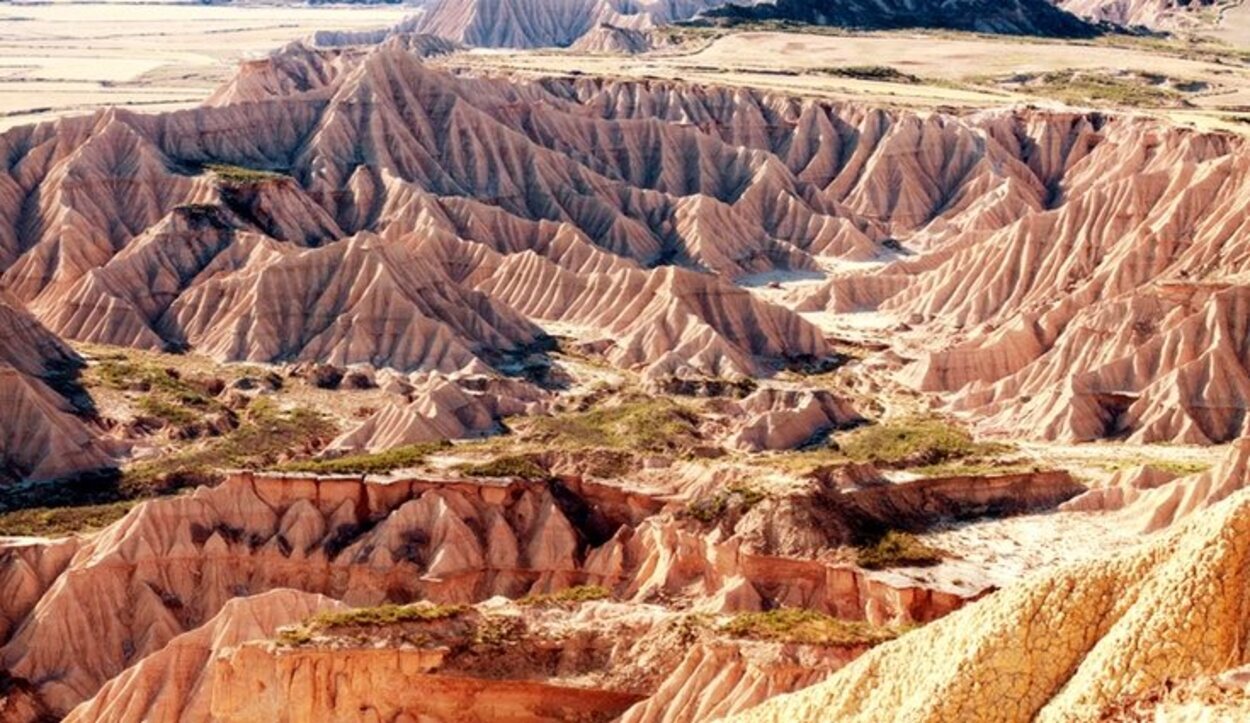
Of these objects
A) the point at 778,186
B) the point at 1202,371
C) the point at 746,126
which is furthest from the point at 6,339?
the point at 746,126

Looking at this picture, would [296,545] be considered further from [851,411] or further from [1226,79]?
[1226,79]

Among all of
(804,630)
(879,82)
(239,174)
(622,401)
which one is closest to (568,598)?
(804,630)

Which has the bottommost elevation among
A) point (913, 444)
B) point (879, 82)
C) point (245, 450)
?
point (879, 82)

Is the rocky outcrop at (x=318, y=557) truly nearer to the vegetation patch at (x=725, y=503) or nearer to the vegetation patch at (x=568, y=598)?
the vegetation patch at (x=725, y=503)

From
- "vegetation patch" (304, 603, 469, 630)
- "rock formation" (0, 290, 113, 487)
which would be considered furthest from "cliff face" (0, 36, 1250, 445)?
"vegetation patch" (304, 603, 469, 630)

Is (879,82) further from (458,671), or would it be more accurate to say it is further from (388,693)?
(388,693)

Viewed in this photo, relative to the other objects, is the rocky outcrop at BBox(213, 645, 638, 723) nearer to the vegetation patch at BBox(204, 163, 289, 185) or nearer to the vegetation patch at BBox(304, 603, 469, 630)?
the vegetation patch at BBox(304, 603, 469, 630)

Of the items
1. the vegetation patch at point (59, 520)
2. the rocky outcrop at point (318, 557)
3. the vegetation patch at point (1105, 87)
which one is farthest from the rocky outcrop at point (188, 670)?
the vegetation patch at point (1105, 87)
